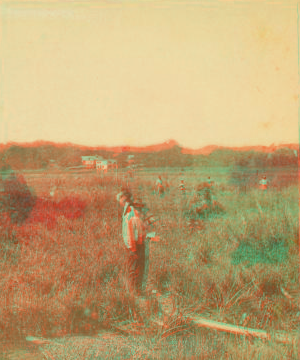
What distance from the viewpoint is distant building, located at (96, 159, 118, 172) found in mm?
3541

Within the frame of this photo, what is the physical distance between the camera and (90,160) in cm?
352

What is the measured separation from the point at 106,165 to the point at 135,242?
0.80 meters

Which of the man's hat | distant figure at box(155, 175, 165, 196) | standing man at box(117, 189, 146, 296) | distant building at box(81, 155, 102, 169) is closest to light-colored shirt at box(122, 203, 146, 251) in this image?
standing man at box(117, 189, 146, 296)

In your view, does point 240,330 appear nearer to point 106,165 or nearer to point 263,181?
point 263,181

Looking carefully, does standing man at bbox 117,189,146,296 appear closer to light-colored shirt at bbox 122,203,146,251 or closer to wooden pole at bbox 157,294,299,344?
light-colored shirt at bbox 122,203,146,251

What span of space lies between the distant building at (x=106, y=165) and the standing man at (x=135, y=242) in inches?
17.5

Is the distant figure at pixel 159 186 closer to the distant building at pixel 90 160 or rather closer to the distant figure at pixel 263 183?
the distant building at pixel 90 160

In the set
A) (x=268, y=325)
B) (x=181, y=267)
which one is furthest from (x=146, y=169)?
(x=268, y=325)

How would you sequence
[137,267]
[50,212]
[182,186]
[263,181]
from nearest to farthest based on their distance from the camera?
1. [137,267]
2. [50,212]
3. [182,186]
4. [263,181]

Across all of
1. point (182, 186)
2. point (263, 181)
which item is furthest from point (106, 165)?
point (263, 181)

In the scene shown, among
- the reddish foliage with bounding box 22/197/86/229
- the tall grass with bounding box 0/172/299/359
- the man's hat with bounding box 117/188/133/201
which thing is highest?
the man's hat with bounding box 117/188/133/201

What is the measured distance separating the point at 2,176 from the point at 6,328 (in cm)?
137

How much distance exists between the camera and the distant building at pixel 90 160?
351 cm

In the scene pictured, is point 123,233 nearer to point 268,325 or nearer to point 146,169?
point 146,169
